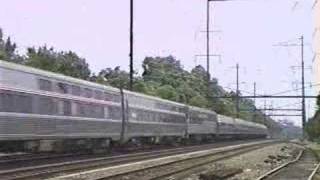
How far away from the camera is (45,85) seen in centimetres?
2348

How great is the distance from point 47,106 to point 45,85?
68cm

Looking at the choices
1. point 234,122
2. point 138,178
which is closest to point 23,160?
point 138,178

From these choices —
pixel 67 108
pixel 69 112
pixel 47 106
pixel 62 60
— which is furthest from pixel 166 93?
pixel 47 106

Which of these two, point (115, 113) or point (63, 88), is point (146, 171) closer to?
point (63, 88)

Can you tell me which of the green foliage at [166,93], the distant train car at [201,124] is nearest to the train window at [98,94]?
the distant train car at [201,124]

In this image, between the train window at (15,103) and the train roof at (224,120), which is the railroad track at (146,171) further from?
the train roof at (224,120)

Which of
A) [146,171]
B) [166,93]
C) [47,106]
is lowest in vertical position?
[146,171]

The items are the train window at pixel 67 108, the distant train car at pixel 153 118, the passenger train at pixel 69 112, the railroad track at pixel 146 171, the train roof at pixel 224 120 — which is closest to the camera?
the railroad track at pixel 146 171

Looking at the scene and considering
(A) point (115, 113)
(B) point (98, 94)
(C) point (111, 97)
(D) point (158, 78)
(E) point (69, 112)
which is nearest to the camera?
(E) point (69, 112)

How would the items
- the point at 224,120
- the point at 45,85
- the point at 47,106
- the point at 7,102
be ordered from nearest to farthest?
the point at 7,102 → the point at 47,106 → the point at 45,85 → the point at 224,120

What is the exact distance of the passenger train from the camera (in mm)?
20844

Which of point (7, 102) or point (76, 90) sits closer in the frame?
point (7, 102)

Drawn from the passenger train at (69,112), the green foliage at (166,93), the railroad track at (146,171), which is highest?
the green foliage at (166,93)

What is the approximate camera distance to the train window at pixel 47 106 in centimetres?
2281
